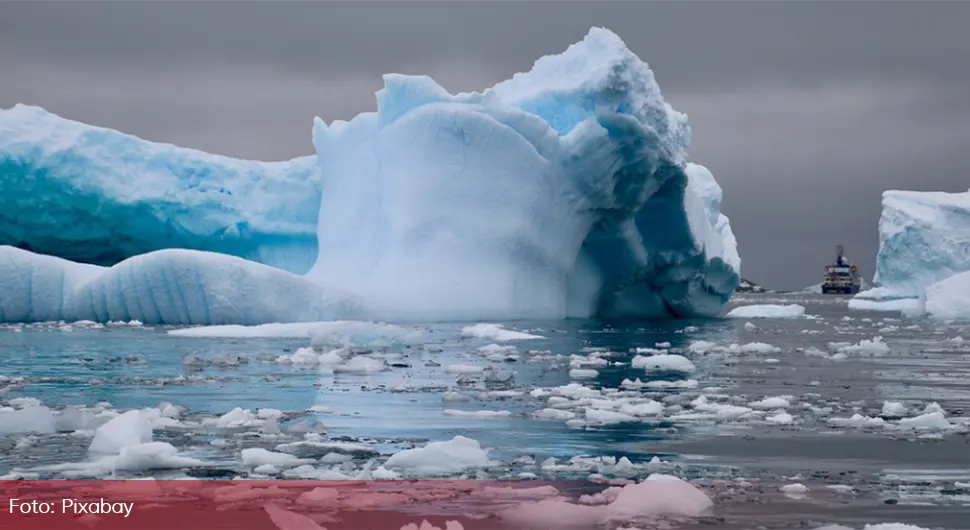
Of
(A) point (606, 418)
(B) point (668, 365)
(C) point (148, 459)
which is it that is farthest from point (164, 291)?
(C) point (148, 459)

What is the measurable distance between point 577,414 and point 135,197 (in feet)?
55.6

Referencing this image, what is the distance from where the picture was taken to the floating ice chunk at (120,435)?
5008 mm

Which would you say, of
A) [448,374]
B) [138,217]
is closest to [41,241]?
[138,217]

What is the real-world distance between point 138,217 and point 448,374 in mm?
14810

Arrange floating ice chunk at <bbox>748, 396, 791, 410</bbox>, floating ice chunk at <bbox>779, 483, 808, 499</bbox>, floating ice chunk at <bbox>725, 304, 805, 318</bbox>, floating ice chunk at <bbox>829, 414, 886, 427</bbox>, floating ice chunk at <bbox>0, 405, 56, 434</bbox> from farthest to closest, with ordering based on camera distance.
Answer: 1. floating ice chunk at <bbox>725, 304, 805, 318</bbox>
2. floating ice chunk at <bbox>748, 396, 791, 410</bbox>
3. floating ice chunk at <bbox>829, 414, 886, 427</bbox>
4. floating ice chunk at <bbox>0, 405, 56, 434</bbox>
5. floating ice chunk at <bbox>779, 483, 808, 499</bbox>

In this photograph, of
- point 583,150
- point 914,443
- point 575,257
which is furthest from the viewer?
point 575,257

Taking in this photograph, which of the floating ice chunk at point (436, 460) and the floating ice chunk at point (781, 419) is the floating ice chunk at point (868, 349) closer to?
the floating ice chunk at point (781, 419)

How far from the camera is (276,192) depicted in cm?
2427

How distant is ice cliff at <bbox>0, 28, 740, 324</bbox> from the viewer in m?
16.6

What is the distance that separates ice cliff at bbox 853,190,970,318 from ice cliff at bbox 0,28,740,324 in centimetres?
1696

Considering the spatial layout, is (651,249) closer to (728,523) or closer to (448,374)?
(448,374)

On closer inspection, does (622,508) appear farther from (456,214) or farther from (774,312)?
(774,312)

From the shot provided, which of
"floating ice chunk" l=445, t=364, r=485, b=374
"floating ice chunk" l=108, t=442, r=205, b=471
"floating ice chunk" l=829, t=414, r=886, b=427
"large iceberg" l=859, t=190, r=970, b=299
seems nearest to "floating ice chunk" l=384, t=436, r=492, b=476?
"floating ice chunk" l=108, t=442, r=205, b=471

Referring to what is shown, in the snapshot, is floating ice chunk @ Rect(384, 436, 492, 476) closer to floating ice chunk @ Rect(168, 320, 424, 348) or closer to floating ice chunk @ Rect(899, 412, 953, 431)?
floating ice chunk @ Rect(899, 412, 953, 431)
